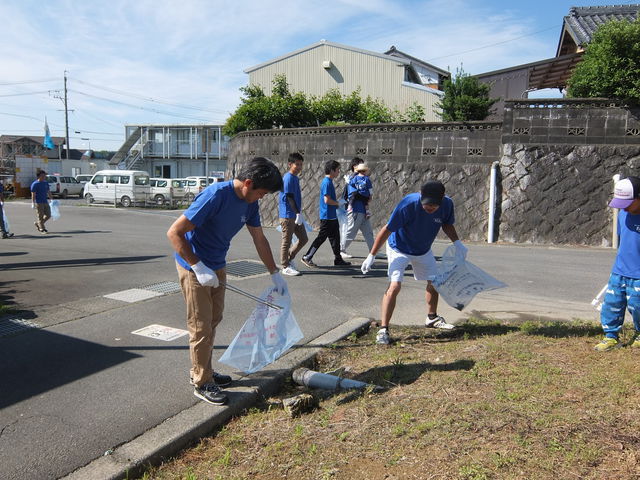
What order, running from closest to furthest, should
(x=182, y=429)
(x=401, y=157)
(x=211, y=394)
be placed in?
(x=182, y=429) → (x=211, y=394) → (x=401, y=157)

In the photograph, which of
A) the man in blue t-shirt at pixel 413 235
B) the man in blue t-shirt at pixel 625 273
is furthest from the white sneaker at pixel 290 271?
the man in blue t-shirt at pixel 625 273

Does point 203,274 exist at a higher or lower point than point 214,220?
lower

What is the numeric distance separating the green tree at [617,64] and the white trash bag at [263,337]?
11.4 m

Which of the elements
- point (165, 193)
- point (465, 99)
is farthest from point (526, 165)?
point (165, 193)

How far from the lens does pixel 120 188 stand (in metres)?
26.4

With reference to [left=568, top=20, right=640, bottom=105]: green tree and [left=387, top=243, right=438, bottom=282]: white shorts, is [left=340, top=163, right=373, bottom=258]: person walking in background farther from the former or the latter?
[left=568, top=20, right=640, bottom=105]: green tree

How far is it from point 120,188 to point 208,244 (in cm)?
2486

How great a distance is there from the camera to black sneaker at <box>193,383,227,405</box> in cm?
360

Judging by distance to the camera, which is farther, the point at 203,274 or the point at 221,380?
the point at 221,380

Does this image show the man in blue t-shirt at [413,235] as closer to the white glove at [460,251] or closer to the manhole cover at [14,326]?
the white glove at [460,251]

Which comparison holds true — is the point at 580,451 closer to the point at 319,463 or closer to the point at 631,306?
the point at 319,463

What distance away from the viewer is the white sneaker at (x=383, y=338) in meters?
4.90

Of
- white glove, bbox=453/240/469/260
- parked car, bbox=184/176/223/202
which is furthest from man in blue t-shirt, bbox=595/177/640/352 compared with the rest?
parked car, bbox=184/176/223/202

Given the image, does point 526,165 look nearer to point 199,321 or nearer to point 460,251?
point 460,251
